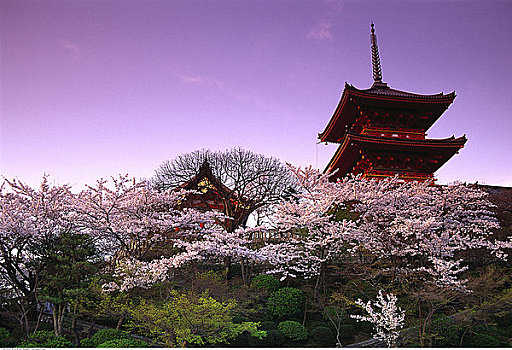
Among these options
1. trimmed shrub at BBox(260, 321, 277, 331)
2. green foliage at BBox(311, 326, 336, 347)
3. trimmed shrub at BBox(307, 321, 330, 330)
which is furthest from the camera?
trimmed shrub at BBox(307, 321, 330, 330)

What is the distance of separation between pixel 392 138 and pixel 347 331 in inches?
436

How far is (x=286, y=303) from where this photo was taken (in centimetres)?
1212

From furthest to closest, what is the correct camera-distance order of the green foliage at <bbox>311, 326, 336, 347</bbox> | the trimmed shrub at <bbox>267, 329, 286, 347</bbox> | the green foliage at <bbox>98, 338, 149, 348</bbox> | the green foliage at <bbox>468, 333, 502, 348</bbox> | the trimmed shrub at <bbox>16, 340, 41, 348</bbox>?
the green foliage at <bbox>311, 326, 336, 347</bbox> < the trimmed shrub at <bbox>267, 329, 286, 347</bbox> < the green foliage at <bbox>468, 333, 502, 348</bbox> < the trimmed shrub at <bbox>16, 340, 41, 348</bbox> < the green foliage at <bbox>98, 338, 149, 348</bbox>

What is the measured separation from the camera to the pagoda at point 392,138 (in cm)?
1819

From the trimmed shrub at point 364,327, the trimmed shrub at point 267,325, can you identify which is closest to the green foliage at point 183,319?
the trimmed shrub at point 267,325

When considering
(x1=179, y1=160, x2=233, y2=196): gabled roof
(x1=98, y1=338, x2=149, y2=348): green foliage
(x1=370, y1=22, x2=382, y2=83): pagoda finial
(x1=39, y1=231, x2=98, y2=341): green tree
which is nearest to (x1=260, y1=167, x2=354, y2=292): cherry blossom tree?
(x1=98, y1=338, x2=149, y2=348): green foliage

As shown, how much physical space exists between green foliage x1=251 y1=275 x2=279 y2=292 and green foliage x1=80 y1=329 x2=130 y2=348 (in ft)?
16.6

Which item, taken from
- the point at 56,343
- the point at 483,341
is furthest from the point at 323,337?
the point at 56,343

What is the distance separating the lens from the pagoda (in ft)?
59.7

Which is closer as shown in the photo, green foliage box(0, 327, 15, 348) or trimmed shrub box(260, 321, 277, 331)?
green foliage box(0, 327, 15, 348)

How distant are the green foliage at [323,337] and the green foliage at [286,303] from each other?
4.13ft

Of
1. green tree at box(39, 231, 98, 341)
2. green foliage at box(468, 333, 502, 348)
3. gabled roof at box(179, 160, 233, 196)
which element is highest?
gabled roof at box(179, 160, 233, 196)

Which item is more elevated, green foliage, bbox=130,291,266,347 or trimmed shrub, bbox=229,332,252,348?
green foliage, bbox=130,291,266,347

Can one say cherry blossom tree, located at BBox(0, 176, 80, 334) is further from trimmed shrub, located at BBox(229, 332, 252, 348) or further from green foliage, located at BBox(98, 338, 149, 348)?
trimmed shrub, located at BBox(229, 332, 252, 348)
